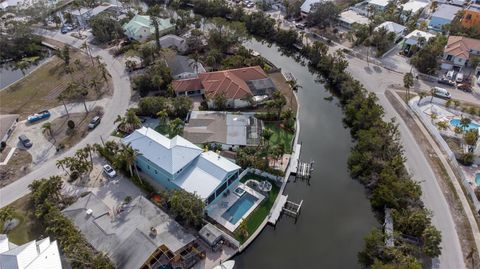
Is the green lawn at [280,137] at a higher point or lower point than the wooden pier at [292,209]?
higher

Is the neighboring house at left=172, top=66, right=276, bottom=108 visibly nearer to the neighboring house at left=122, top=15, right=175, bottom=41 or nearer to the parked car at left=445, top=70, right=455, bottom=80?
the neighboring house at left=122, top=15, right=175, bottom=41

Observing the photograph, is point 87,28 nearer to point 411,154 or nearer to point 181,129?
point 181,129

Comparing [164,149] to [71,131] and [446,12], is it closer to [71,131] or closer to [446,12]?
[71,131]

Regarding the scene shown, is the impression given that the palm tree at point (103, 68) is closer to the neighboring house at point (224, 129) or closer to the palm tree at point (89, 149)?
the palm tree at point (89, 149)

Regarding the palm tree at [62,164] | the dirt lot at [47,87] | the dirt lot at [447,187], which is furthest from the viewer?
the dirt lot at [47,87]

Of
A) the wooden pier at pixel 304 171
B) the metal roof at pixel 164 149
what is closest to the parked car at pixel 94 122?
the metal roof at pixel 164 149

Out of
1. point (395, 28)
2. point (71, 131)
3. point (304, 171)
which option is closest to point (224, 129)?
point (304, 171)

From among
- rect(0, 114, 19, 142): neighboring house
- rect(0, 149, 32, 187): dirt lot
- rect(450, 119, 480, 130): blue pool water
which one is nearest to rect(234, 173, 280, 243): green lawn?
rect(0, 149, 32, 187): dirt lot
